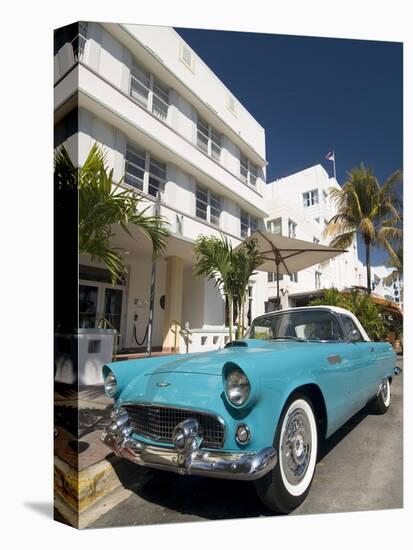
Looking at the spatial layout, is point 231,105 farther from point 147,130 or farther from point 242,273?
point 242,273

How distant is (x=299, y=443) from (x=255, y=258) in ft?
6.05

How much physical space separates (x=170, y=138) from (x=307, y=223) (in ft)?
5.34

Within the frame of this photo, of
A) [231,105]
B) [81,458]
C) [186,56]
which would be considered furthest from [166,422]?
[186,56]

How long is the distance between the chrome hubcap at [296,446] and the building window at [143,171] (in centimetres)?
199

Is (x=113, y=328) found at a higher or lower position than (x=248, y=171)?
lower

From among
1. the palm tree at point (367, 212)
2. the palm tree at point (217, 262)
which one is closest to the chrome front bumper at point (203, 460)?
the palm tree at point (217, 262)

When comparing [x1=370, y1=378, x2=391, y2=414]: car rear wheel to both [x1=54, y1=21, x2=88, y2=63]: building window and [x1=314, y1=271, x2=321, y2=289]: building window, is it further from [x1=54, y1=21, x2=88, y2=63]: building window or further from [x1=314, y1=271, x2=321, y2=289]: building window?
[x1=54, y1=21, x2=88, y2=63]: building window

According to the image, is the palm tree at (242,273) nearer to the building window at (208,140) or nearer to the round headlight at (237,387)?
the building window at (208,140)

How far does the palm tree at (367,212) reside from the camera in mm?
3357

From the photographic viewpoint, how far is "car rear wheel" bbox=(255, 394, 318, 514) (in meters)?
1.85

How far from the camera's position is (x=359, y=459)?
260 cm

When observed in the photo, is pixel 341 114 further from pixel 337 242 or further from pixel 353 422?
pixel 353 422

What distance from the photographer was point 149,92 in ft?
10.8

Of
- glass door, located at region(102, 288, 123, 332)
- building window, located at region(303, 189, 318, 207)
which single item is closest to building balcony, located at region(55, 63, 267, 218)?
building window, located at region(303, 189, 318, 207)
